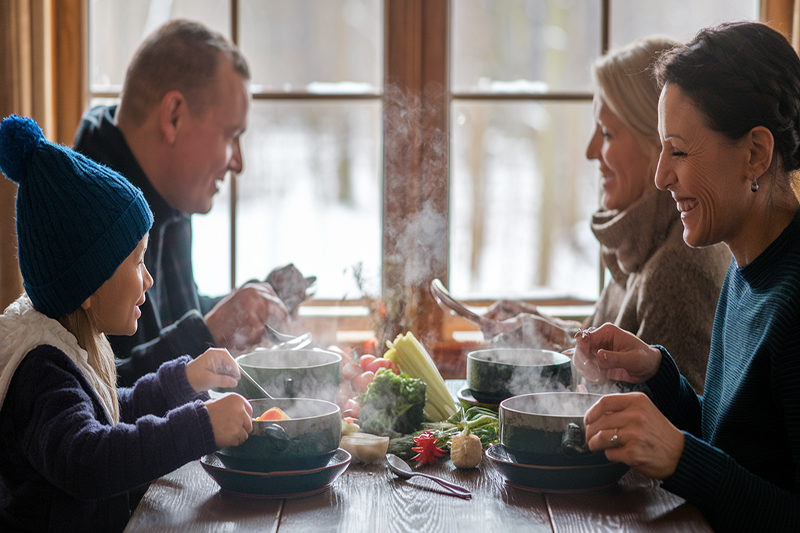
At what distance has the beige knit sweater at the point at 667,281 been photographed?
6.27 feet

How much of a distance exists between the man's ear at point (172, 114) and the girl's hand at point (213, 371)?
1151mm

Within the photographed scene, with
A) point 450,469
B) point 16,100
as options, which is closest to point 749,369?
point 450,469

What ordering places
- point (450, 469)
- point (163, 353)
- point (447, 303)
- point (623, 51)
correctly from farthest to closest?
point (623, 51) < point (447, 303) < point (163, 353) < point (450, 469)

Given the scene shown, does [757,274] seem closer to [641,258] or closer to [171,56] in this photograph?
[641,258]

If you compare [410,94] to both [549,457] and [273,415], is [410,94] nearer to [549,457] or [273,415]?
[273,415]

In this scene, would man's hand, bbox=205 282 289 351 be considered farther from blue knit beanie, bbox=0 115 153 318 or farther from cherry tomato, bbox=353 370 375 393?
blue knit beanie, bbox=0 115 153 318

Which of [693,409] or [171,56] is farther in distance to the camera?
[171,56]

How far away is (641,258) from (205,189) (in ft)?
4.82

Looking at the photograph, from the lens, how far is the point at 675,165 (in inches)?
53.0

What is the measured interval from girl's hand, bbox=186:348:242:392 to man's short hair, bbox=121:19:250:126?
1.21 m

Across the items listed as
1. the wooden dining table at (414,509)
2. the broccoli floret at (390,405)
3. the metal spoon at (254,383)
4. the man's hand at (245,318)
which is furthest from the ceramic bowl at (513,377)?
the man's hand at (245,318)

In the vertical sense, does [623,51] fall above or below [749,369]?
above

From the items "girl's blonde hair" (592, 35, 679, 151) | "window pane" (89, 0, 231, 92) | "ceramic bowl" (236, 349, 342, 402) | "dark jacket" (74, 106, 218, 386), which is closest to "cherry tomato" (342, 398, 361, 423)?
"ceramic bowl" (236, 349, 342, 402)

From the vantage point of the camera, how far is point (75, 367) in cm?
120
